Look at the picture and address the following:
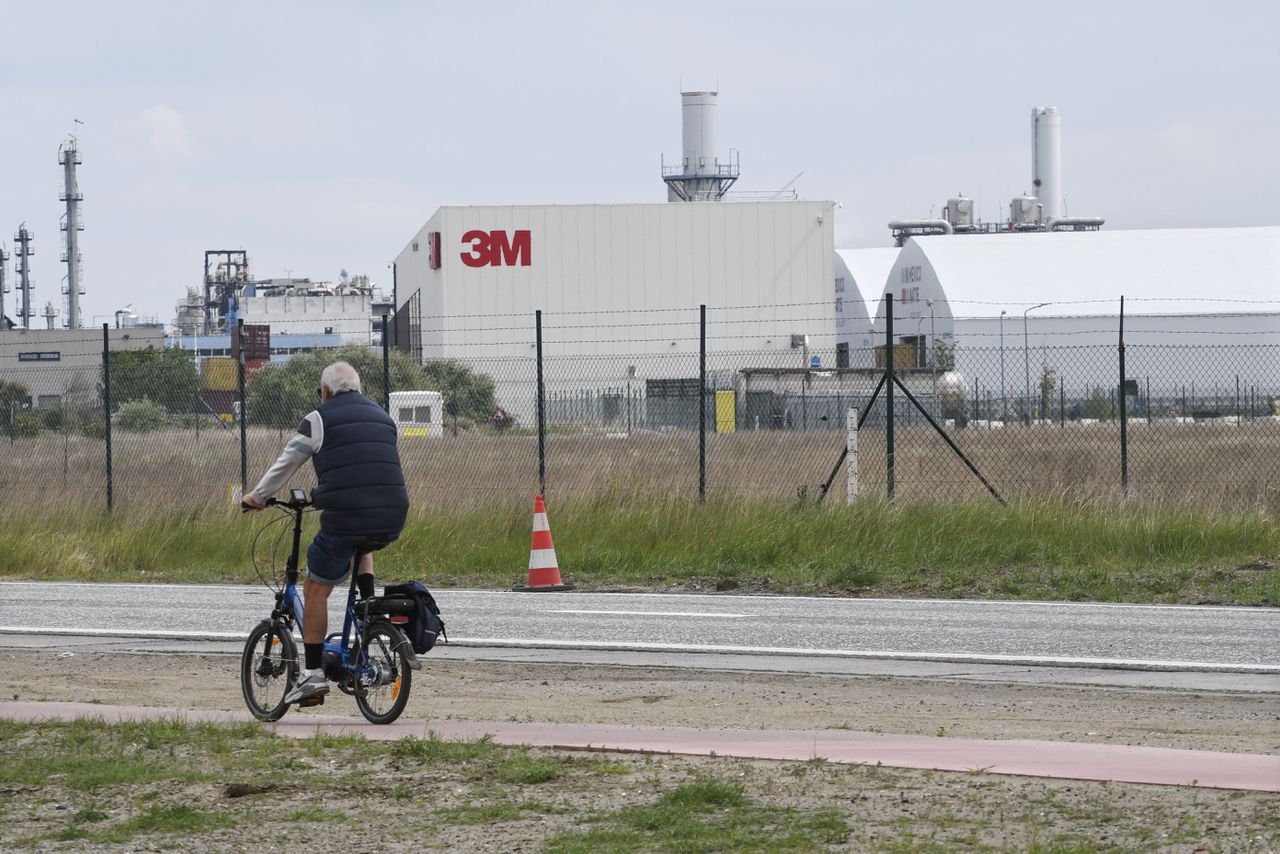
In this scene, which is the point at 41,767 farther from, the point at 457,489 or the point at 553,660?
the point at 457,489

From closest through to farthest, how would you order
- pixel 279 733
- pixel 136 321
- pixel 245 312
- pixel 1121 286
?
pixel 279 733 → pixel 1121 286 → pixel 245 312 → pixel 136 321

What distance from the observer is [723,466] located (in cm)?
Result: 2873

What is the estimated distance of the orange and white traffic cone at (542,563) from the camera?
15258 millimetres

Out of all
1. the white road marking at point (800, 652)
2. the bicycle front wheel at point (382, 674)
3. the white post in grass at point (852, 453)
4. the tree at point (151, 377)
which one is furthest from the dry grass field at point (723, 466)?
the bicycle front wheel at point (382, 674)

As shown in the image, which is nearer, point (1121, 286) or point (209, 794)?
point (209, 794)

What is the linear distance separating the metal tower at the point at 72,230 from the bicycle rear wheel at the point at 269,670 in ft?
413

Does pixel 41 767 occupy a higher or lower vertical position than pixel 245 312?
lower

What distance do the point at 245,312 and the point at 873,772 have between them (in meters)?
114

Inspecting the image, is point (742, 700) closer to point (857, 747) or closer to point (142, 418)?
point (857, 747)

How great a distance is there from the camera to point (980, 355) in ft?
210

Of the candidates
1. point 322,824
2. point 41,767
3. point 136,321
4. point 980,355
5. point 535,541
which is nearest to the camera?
point 322,824

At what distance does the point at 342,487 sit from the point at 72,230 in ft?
423

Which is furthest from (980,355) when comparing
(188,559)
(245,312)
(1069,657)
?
(245,312)

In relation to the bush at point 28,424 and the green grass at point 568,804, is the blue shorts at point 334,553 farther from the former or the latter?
the bush at point 28,424
